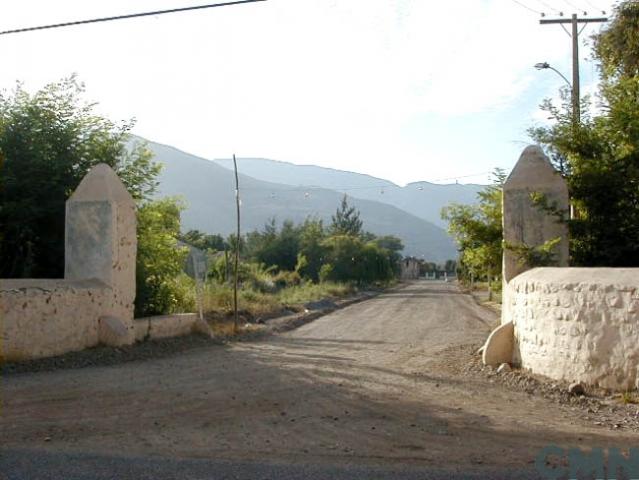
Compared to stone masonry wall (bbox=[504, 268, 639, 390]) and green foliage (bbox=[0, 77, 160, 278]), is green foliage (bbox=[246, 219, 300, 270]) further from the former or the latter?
stone masonry wall (bbox=[504, 268, 639, 390])

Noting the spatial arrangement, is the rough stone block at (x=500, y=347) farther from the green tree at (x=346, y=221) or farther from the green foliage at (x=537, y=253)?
the green tree at (x=346, y=221)

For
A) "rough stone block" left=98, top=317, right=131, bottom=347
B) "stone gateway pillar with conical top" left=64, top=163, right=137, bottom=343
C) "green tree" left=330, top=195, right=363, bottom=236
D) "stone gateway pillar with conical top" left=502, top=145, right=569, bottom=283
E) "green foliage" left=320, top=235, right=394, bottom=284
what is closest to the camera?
"stone gateway pillar with conical top" left=502, top=145, right=569, bottom=283

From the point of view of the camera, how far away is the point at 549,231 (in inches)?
557

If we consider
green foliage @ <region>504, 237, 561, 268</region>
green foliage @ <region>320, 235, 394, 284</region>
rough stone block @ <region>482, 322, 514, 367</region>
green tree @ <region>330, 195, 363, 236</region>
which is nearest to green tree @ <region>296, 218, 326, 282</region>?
green foliage @ <region>320, 235, 394, 284</region>

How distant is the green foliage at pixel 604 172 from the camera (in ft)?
44.7

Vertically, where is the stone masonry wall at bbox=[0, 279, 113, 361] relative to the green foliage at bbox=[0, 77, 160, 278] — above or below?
below

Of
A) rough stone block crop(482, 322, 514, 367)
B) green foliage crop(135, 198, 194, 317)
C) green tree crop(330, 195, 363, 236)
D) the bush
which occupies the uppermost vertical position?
green tree crop(330, 195, 363, 236)

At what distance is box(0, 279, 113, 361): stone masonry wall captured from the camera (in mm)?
12766

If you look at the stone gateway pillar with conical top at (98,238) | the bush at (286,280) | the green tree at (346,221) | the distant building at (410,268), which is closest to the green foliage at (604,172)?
the stone gateway pillar with conical top at (98,238)

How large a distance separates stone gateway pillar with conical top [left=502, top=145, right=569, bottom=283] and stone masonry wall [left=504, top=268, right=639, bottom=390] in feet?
4.77

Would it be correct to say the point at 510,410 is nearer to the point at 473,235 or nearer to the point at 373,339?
the point at 473,235

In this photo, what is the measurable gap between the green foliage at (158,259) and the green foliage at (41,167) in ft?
5.87

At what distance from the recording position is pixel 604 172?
13883 millimetres

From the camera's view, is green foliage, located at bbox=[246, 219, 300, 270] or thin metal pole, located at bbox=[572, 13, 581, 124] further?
green foliage, located at bbox=[246, 219, 300, 270]
